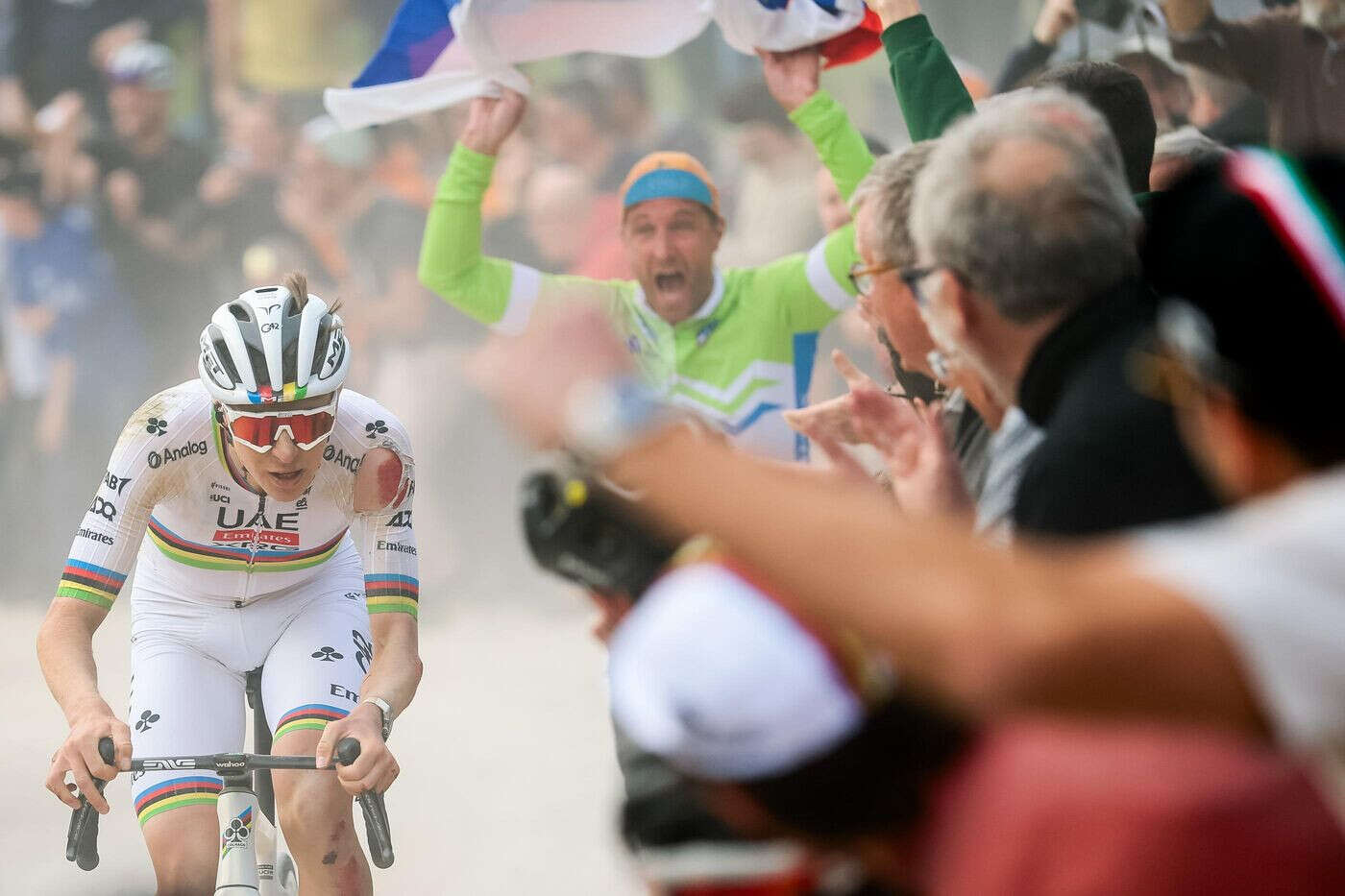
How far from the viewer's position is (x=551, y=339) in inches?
54.9

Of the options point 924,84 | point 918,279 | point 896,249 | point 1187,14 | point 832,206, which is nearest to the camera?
point 918,279

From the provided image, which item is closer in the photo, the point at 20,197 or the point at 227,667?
the point at 227,667

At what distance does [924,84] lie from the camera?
139 inches

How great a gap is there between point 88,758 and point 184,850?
1.18ft

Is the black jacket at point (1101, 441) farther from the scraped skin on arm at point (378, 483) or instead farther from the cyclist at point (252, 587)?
the scraped skin on arm at point (378, 483)

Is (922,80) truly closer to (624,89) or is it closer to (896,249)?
(896,249)

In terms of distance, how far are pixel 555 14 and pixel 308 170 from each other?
4.55 meters

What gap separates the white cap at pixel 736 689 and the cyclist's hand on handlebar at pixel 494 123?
12.4 ft

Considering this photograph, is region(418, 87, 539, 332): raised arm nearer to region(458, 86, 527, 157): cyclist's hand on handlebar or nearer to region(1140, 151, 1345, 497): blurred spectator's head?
region(458, 86, 527, 157): cyclist's hand on handlebar

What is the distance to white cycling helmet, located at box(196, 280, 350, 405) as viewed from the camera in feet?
12.6

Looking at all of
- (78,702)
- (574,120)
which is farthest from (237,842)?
(574,120)

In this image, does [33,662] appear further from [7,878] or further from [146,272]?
[7,878]

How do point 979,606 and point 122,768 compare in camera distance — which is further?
point 122,768

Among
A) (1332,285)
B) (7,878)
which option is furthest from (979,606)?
(7,878)
